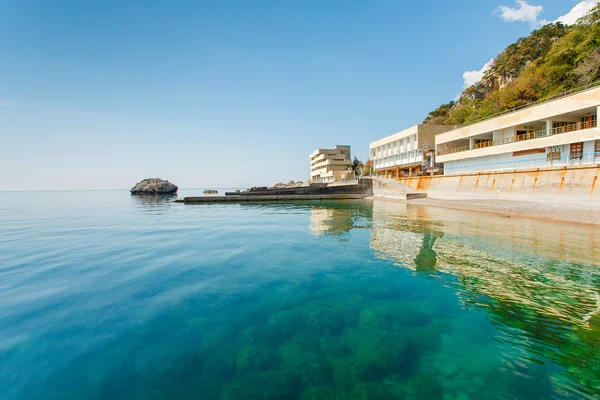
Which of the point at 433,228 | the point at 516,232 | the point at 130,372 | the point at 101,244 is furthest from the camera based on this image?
the point at 433,228

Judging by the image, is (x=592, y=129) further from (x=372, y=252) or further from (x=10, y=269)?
(x=10, y=269)

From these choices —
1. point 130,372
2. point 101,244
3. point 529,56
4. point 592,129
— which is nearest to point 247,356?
point 130,372

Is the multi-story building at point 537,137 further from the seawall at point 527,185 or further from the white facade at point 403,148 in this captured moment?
the white facade at point 403,148

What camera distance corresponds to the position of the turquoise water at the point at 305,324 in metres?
4.36

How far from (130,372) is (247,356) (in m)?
2.04

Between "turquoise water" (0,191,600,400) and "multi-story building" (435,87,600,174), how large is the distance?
1923 centimetres

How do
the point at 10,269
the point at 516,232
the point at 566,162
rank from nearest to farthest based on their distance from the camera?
the point at 10,269 → the point at 516,232 → the point at 566,162

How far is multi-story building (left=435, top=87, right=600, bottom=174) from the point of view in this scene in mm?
24875

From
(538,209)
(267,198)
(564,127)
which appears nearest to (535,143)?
(564,127)

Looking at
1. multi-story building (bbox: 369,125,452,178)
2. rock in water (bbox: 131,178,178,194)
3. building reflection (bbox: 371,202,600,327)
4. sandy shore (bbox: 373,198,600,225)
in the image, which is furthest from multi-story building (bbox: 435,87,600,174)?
rock in water (bbox: 131,178,178,194)

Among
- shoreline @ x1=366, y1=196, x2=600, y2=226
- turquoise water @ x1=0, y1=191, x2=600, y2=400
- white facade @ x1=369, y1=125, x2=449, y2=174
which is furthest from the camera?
white facade @ x1=369, y1=125, x2=449, y2=174

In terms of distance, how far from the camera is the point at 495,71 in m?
76.0

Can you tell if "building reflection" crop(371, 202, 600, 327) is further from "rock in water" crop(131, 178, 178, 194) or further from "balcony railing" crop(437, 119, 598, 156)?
"rock in water" crop(131, 178, 178, 194)

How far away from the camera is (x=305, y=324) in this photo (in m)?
6.25
